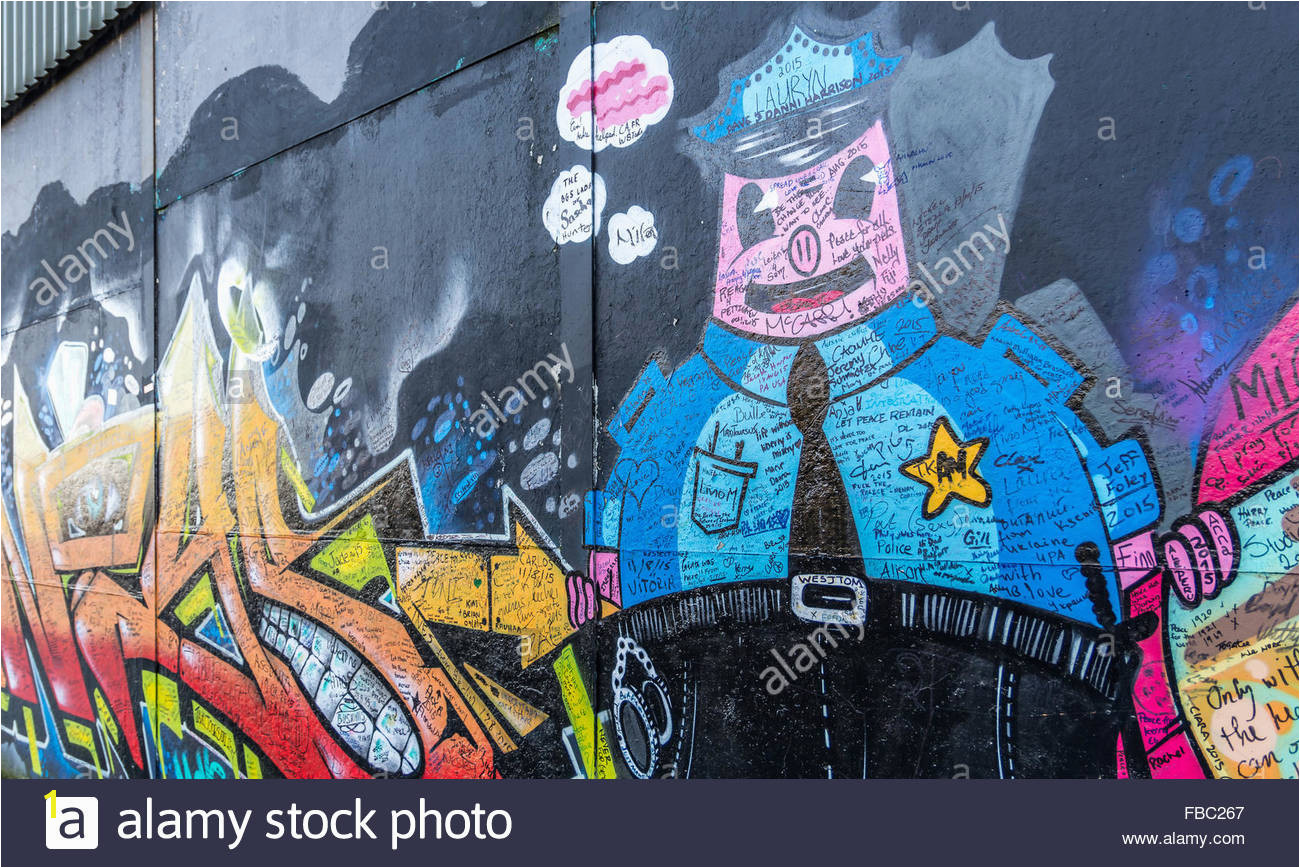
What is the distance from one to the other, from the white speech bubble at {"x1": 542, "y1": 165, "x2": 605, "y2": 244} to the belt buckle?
5.65 feet

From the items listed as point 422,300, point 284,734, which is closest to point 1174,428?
point 422,300

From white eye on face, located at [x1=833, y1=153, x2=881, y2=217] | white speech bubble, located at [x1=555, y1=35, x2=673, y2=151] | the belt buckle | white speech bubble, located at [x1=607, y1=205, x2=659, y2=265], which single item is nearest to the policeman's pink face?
white eye on face, located at [x1=833, y1=153, x2=881, y2=217]

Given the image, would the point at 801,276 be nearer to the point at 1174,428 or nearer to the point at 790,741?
the point at 1174,428

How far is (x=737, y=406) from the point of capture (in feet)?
12.4

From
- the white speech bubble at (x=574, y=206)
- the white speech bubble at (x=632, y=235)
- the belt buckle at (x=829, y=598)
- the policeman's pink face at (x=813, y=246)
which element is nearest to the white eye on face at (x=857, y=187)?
the policeman's pink face at (x=813, y=246)

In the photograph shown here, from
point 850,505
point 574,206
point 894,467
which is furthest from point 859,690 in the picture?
Result: point 574,206

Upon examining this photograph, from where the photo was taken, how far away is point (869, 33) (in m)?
3.53

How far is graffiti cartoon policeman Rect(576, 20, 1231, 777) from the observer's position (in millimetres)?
3037

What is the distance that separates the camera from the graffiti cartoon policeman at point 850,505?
9.96 ft

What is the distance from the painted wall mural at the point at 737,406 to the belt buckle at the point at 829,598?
14 millimetres

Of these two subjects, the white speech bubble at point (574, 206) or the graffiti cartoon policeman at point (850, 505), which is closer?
the graffiti cartoon policeman at point (850, 505)

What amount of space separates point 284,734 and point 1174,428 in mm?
4872

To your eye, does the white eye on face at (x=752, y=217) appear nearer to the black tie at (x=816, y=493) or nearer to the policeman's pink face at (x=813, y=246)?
the policeman's pink face at (x=813, y=246)

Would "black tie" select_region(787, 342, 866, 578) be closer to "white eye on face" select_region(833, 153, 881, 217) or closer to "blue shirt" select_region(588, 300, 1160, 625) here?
"blue shirt" select_region(588, 300, 1160, 625)
